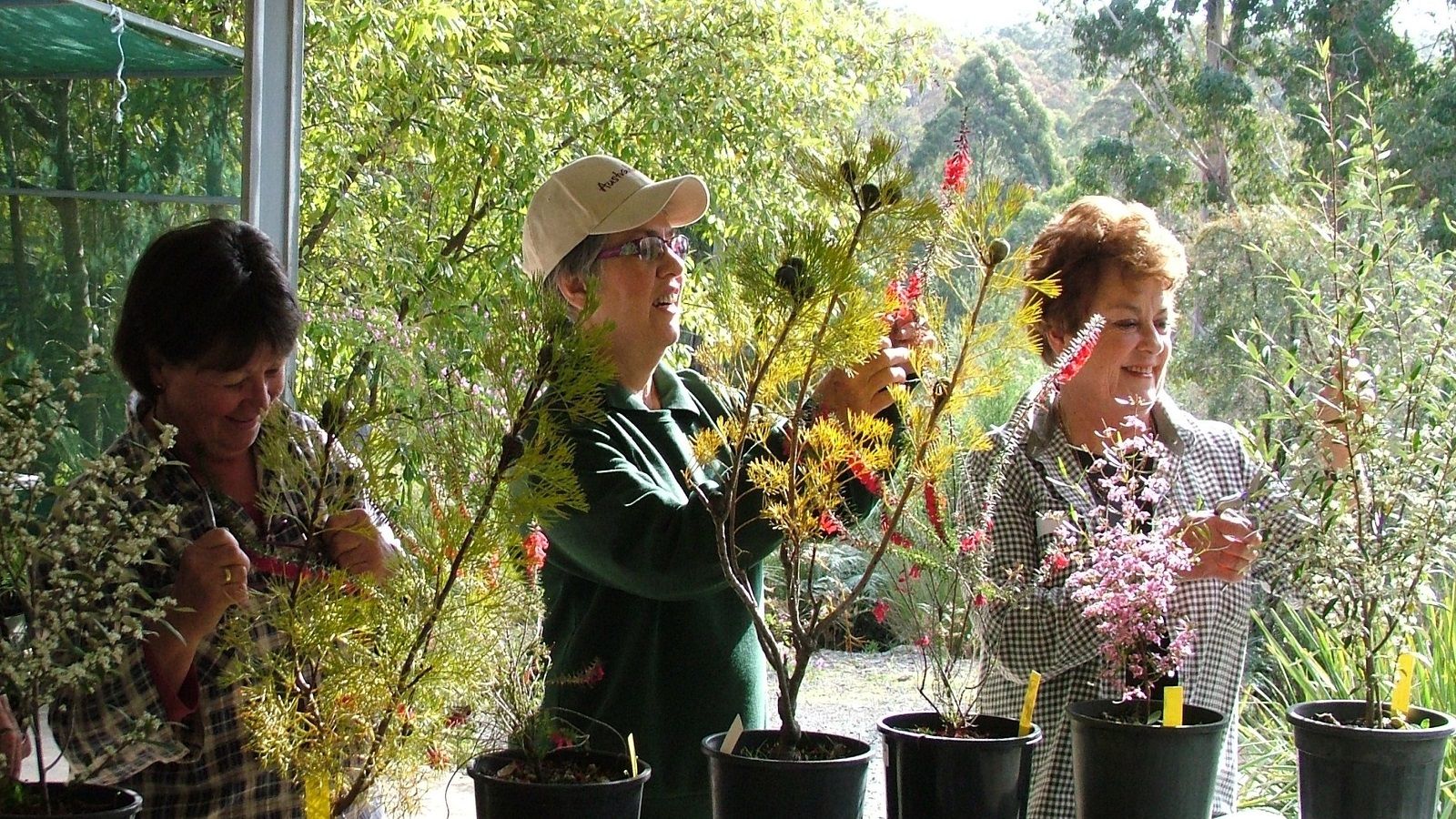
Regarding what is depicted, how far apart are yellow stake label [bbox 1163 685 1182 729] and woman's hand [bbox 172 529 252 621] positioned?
88 centimetres

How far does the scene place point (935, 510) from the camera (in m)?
1.34

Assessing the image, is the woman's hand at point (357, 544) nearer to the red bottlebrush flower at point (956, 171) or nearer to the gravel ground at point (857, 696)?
the red bottlebrush flower at point (956, 171)

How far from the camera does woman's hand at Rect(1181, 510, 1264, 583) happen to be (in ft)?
4.92

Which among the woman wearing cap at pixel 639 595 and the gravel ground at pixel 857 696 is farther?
the gravel ground at pixel 857 696

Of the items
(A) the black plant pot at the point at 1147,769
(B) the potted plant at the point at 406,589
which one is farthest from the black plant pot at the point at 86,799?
(A) the black plant pot at the point at 1147,769

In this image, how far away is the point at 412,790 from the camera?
3.88 ft

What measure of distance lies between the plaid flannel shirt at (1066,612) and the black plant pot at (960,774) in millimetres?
350

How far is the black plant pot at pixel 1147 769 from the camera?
4.38ft

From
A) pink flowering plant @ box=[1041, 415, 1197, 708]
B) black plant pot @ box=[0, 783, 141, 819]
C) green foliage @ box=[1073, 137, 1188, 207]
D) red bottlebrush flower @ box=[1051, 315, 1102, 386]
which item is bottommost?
black plant pot @ box=[0, 783, 141, 819]

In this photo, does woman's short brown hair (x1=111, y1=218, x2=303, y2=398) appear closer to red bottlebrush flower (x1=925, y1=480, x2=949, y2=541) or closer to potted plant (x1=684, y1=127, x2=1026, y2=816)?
potted plant (x1=684, y1=127, x2=1026, y2=816)

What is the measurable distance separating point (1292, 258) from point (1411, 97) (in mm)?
1205

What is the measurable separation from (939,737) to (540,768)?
0.37m

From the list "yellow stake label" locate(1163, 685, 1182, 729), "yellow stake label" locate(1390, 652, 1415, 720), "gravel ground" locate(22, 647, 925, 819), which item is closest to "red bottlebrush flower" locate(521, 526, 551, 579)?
"yellow stake label" locate(1163, 685, 1182, 729)

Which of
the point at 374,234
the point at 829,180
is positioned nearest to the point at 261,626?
the point at 829,180
